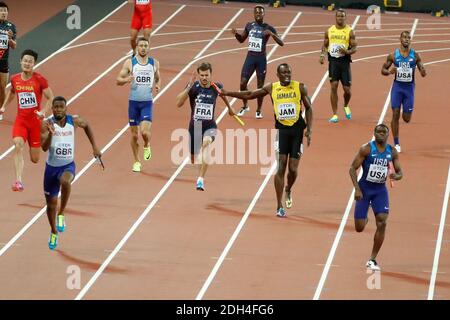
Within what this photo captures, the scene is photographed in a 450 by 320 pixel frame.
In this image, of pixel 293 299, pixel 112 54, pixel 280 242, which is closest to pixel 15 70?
pixel 112 54

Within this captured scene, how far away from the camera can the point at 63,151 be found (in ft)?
55.2

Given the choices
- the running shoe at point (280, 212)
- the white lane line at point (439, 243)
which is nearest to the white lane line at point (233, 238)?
the running shoe at point (280, 212)

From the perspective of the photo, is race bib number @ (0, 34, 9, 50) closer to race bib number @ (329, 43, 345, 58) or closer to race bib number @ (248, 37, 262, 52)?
race bib number @ (248, 37, 262, 52)

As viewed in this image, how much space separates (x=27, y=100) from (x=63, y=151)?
8.75ft

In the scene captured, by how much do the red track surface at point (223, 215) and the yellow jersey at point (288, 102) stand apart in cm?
140

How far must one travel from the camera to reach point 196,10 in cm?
3108

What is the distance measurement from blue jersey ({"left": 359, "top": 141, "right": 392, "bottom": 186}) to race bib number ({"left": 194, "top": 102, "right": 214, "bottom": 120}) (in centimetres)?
334

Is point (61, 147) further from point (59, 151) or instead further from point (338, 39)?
point (338, 39)

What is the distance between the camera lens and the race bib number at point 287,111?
723 inches

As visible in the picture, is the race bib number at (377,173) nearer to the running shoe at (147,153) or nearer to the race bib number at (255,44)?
the running shoe at (147,153)

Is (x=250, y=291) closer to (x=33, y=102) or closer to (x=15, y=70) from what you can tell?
(x=33, y=102)

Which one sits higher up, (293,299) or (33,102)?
(33,102)

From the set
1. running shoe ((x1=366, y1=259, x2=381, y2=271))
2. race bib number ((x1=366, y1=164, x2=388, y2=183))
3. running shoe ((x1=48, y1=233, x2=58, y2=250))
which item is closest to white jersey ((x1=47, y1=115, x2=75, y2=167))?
running shoe ((x1=48, y1=233, x2=58, y2=250))

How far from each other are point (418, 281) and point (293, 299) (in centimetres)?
164
